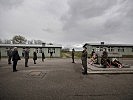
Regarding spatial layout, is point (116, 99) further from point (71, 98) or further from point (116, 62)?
point (116, 62)

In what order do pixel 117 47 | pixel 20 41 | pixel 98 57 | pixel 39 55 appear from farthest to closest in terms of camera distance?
pixel 20 41, pixel 117 47, pixel 39 55, pixel 98 57

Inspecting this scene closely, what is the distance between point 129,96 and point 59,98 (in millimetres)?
2549

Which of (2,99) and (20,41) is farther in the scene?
(20,41)

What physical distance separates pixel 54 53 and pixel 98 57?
86.6ft

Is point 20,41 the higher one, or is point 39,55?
point 20,41

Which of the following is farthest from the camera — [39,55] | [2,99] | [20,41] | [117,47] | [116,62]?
[20,41]

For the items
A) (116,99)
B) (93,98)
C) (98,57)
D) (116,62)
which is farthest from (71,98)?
(98,57)

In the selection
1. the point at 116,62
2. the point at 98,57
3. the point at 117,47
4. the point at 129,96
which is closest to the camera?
the point at 129,96

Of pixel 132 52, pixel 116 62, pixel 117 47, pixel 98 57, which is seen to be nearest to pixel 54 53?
pixel 117 47

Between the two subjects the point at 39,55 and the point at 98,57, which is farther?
the point at 39,55

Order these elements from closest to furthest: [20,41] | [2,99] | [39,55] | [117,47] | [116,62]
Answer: [2,99] < [116,62] < [39,55] < [117,47] < [20,41]

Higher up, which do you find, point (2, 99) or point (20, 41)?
point (20, 41)

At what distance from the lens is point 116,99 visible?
545 cm

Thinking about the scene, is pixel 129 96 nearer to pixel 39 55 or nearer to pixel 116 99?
pixel 116 99
